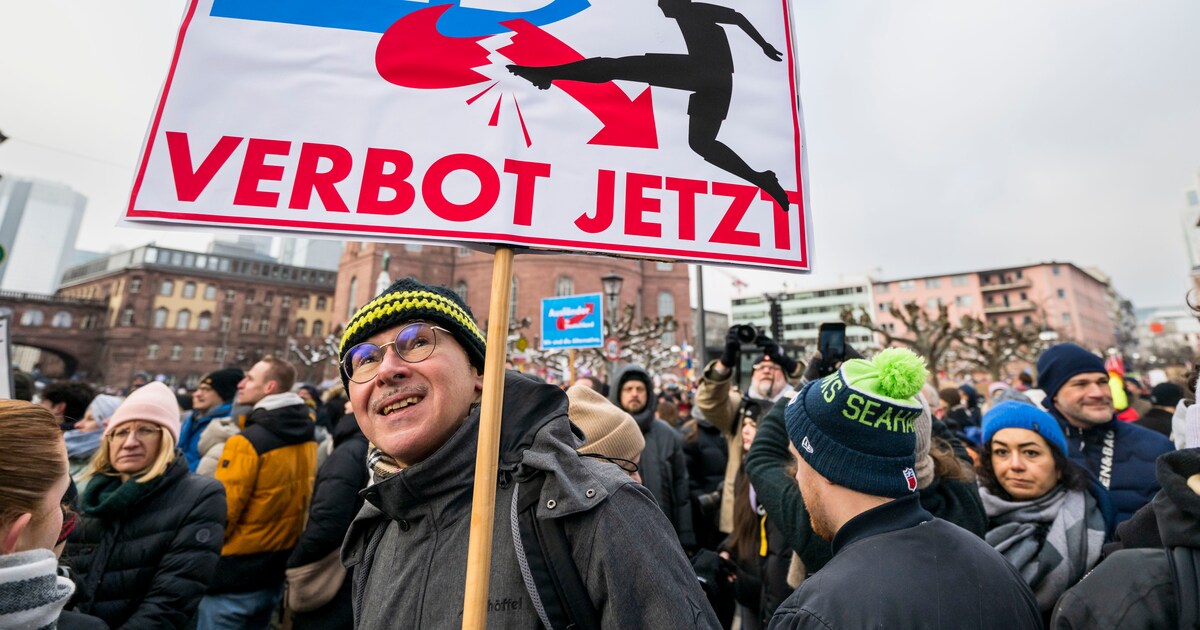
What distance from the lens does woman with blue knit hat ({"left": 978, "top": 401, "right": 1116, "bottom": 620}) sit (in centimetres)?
241

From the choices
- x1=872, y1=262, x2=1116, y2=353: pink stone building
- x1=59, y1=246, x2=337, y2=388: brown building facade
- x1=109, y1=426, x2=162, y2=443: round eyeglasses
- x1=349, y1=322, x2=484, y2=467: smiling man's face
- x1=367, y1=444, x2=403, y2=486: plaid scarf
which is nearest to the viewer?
x1=349, y1=322, x2=484, y2=467: smiling man's face

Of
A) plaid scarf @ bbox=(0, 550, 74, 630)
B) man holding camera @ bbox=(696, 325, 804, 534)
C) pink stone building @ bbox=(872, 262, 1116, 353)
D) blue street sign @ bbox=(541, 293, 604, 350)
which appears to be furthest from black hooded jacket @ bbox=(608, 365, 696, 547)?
pink stone building @ bbox=(872, 262, 1116, 353)

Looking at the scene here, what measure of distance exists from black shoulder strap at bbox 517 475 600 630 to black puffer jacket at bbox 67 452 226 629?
227cm

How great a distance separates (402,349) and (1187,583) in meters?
2.21

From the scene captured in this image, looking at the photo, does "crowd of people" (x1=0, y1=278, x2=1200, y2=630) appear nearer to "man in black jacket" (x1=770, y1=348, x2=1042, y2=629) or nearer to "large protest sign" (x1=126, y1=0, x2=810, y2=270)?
"man in black jacket" (x1=770, y1=348, x2=1042, y2=629)

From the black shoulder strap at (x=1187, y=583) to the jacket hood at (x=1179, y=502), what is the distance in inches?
1.1

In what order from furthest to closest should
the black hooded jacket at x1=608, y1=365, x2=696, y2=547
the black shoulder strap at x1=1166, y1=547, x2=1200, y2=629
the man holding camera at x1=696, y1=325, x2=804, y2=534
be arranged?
1. the black hooded jacket at x1=608, y1=365, x2=696, y2=547
2. the man holding camera at x1=696, y1=325, x2=804, y2=534
3. the black shoulder strap at x1=1166, y1=547, x2=1200, y2=629

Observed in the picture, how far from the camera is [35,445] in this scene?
1.45 meters

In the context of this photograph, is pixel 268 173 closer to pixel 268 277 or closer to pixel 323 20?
pixel 323 20

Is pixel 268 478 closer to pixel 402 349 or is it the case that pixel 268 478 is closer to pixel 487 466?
pixel 402 349

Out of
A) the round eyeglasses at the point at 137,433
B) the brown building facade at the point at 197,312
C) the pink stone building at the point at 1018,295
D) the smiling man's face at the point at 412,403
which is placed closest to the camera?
the smiling man's face at the point at 412,403

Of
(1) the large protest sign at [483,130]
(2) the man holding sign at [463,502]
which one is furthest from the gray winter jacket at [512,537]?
(1) the large protest sign at [483,130]

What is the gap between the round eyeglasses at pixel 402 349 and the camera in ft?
5.30

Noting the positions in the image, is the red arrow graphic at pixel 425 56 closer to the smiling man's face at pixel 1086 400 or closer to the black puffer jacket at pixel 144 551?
the black puffer jacket at pixel 144 551
